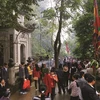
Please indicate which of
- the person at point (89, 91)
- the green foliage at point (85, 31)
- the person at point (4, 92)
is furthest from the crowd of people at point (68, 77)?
the green foliage at point (85, 31)

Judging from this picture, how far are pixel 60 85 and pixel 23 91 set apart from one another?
2305 mm

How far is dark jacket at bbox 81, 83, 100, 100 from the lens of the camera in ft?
19.2

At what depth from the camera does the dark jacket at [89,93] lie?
585cm

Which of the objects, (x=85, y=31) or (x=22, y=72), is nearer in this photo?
(x=22, y=72)

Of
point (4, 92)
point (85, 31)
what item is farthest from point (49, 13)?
point (4, 92)

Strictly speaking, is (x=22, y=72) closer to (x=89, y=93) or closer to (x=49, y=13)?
(x=89, y=93)

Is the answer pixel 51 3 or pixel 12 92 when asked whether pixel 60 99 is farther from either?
pixel 51 3

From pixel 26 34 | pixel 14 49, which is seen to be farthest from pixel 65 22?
pixel 14 49

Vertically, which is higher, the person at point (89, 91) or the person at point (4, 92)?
the person at point (89, 91)

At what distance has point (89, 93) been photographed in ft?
19.3

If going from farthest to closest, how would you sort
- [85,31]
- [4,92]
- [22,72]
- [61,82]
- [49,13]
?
[85,31] → [49,13] → [22,72] → [61,82] → [4,92]

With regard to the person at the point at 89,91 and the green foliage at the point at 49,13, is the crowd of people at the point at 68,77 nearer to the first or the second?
the person at the point at 89,91

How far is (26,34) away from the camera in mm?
24203

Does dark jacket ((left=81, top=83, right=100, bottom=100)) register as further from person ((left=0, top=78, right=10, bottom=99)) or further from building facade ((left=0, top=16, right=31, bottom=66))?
building facade ((left=0, top=16, right=31, bottom=66))
